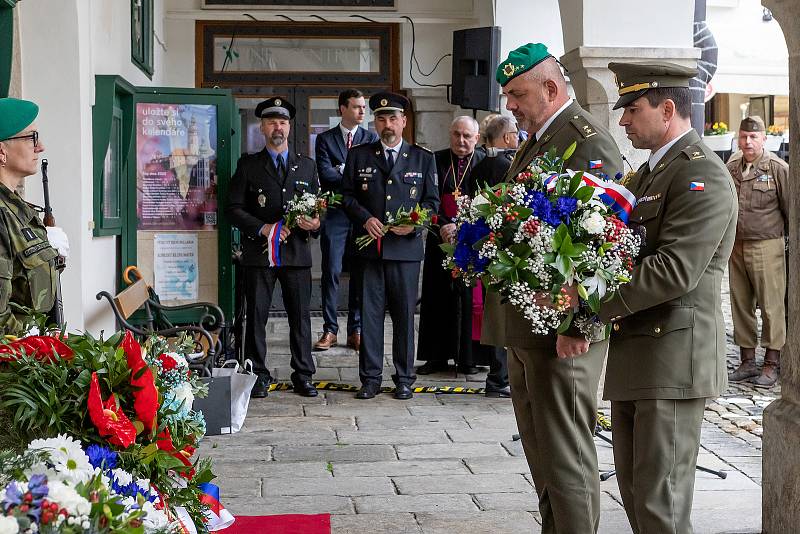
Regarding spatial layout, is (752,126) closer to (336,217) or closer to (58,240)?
(336,217)

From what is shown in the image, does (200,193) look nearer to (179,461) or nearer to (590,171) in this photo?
(590,171)

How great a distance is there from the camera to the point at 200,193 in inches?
340

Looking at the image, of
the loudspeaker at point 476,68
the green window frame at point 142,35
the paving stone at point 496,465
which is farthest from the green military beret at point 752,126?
the green window frame at point 142,35

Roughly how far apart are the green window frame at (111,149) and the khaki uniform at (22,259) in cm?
277

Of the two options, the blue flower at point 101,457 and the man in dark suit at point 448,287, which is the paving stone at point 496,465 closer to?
the man in dark suit at point 448,287

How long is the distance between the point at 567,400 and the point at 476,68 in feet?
20.7

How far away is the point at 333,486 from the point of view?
5555mm

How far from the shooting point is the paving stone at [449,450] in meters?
6.26

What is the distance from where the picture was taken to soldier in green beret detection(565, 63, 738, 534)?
11.4 feet

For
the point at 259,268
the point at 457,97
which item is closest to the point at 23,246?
the point at 259,268

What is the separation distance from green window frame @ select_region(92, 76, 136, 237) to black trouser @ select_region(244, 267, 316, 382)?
1.06 metres

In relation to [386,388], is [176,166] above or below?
above

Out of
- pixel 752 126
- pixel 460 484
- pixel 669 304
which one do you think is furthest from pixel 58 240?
pixel 752 126

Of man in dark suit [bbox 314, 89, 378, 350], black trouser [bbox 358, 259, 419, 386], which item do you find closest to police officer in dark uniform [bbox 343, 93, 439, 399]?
black trouser [bbox 358, 259, 419, 386]
